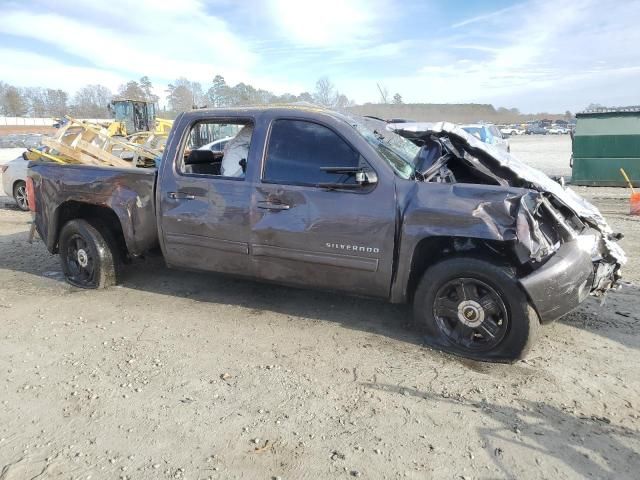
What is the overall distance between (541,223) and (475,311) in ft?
2.56

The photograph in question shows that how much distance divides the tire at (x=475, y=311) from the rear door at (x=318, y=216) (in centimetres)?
37

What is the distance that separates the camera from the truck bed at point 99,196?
4.82 meters

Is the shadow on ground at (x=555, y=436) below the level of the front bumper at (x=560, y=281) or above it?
below

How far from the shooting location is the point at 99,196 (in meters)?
5.00

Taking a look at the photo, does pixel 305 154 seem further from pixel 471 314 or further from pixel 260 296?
pixel 471 314

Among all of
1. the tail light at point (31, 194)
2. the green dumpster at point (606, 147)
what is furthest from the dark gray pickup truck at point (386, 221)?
the green dumpster at point (606, 147)

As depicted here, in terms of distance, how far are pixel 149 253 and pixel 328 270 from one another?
2.17 m

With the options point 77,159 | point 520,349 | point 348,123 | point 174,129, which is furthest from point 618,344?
point 77,159

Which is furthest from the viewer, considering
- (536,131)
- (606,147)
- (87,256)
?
(536,131)

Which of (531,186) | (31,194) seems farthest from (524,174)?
(31,194)

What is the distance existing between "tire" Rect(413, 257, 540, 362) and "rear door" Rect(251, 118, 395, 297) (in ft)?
1.20

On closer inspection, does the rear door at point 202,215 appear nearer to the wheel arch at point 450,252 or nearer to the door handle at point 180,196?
the door handle at point 180,196

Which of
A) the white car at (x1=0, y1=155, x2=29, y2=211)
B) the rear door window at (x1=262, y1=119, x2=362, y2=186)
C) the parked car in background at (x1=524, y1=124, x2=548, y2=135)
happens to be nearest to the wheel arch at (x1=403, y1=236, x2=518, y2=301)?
the rear door window at (x1=262, y1=119, x2=362, y2=186)

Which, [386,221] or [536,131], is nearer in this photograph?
[386,221]
